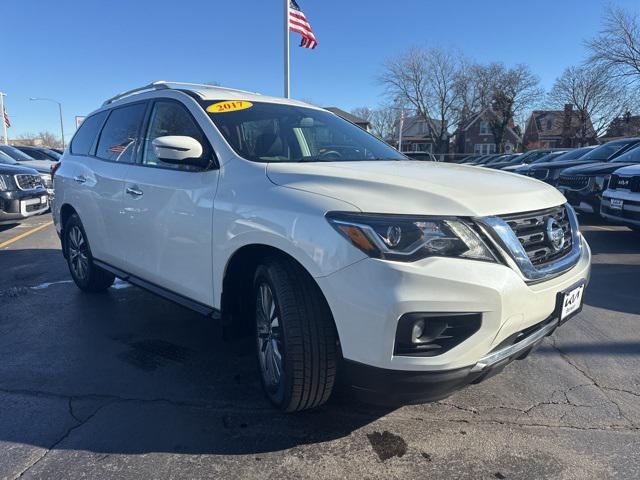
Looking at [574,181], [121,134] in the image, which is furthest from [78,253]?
[574,181]

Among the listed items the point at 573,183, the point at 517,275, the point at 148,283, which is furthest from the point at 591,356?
A: the point at 573,183

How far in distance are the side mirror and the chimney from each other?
172 feet

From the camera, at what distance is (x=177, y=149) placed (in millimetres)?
2861

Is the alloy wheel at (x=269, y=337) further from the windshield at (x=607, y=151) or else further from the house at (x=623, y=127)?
the house at (x=623, y=127)

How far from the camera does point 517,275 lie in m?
2.19

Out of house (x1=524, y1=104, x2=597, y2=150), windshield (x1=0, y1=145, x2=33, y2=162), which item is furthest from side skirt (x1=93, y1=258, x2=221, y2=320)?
house (x1=524, y1=104, x2=597, y2=150)

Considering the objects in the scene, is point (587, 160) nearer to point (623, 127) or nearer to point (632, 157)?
point (632, 157)

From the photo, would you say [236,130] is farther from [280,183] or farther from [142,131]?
[142,131]

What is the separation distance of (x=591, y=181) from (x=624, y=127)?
146 feet

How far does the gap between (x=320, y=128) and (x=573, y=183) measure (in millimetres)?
Answer: 7191

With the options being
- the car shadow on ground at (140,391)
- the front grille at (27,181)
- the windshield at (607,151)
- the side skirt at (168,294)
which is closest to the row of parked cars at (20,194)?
the front grille at (27,181)

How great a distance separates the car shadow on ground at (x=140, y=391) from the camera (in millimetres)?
2547

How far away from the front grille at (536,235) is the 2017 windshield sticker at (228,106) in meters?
1.98

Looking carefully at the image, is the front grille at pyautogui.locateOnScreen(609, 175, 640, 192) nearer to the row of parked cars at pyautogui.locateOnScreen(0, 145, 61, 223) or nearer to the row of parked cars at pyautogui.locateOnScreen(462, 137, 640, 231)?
the row of parked cars at pyautogui.locateOnScreen(462, 137, 640, 231)
